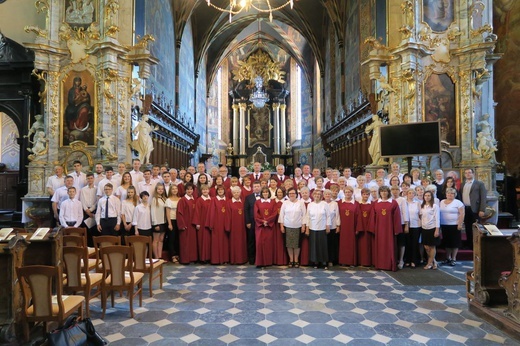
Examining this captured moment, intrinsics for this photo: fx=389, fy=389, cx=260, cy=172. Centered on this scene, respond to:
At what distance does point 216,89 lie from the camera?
102 feet

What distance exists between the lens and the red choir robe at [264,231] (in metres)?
7.50

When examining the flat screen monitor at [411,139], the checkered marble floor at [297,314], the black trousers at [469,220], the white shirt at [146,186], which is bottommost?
the checkered marble floor at [297,314]

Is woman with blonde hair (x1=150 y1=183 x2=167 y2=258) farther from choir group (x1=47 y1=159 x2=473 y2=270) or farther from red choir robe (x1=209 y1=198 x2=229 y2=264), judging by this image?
red choir robe (x1=209 y1=198 x2=229 y2=264)

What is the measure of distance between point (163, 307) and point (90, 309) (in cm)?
94

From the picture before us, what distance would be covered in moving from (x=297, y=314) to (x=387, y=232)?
3.16 m

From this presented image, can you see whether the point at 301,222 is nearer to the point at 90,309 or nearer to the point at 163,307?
the point at 163,307

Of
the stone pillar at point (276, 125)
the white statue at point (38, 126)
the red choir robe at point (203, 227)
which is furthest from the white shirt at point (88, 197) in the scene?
the stone pillar at point (276, 125)

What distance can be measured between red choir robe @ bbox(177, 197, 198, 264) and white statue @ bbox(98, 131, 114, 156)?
428 cm

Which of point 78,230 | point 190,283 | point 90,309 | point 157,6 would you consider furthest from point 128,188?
point 157,6

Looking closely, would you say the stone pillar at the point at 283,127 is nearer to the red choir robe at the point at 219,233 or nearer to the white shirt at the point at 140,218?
the red choir robe at the point at 219,233

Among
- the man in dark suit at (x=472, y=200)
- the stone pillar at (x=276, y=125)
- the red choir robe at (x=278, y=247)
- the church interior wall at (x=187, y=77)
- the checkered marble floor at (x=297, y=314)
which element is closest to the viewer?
the checkered marble floor at (x=297, y=314)

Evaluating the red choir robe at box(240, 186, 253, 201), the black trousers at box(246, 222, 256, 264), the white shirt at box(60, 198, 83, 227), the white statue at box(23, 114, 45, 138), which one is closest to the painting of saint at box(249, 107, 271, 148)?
the white statue at box(23, 114, 45, 138)

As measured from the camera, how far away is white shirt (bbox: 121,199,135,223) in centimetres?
757

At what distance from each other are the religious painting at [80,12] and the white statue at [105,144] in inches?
134
